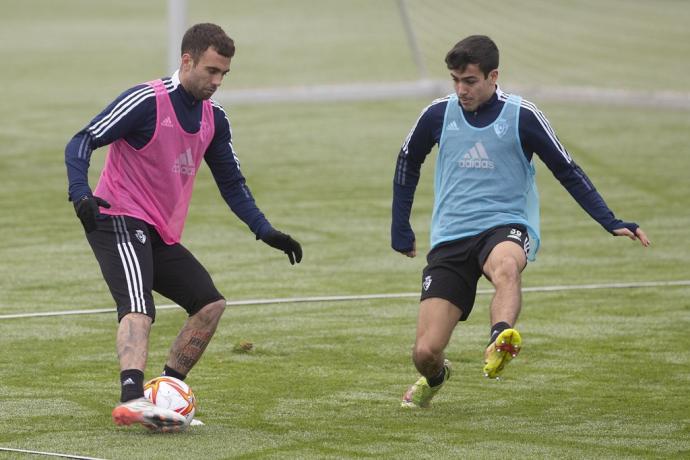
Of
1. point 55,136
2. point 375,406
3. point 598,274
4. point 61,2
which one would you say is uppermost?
point 375,406

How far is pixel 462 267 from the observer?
Answer: 26.4ft

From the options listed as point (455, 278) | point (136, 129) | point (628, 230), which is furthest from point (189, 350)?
point (628, 230)

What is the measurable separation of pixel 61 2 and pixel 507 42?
73.0 ft

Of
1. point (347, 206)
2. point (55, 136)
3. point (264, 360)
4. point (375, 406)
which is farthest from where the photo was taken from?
point (55, 136)

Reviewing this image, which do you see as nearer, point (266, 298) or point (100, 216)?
point (100, 216)

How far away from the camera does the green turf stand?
7598 millimetres

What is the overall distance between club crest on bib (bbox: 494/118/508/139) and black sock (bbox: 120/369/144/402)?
7.49 ft

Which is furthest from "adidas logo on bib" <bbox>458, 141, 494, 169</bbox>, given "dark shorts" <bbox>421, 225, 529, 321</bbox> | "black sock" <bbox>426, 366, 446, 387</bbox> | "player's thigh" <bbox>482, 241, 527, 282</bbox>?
"black sock" <bbox>426, 366, 446, 387</bbox>

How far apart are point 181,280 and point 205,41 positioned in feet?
4.07

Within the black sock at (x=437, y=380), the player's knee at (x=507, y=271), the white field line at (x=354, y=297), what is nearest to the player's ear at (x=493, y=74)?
the player's knee at (x=507, y=271)

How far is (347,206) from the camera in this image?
1664cm

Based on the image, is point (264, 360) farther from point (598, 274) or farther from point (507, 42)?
point (507, 42)

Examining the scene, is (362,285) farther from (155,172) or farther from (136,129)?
(136,129)

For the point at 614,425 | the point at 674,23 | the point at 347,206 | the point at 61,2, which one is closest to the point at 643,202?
the point at 347,206
